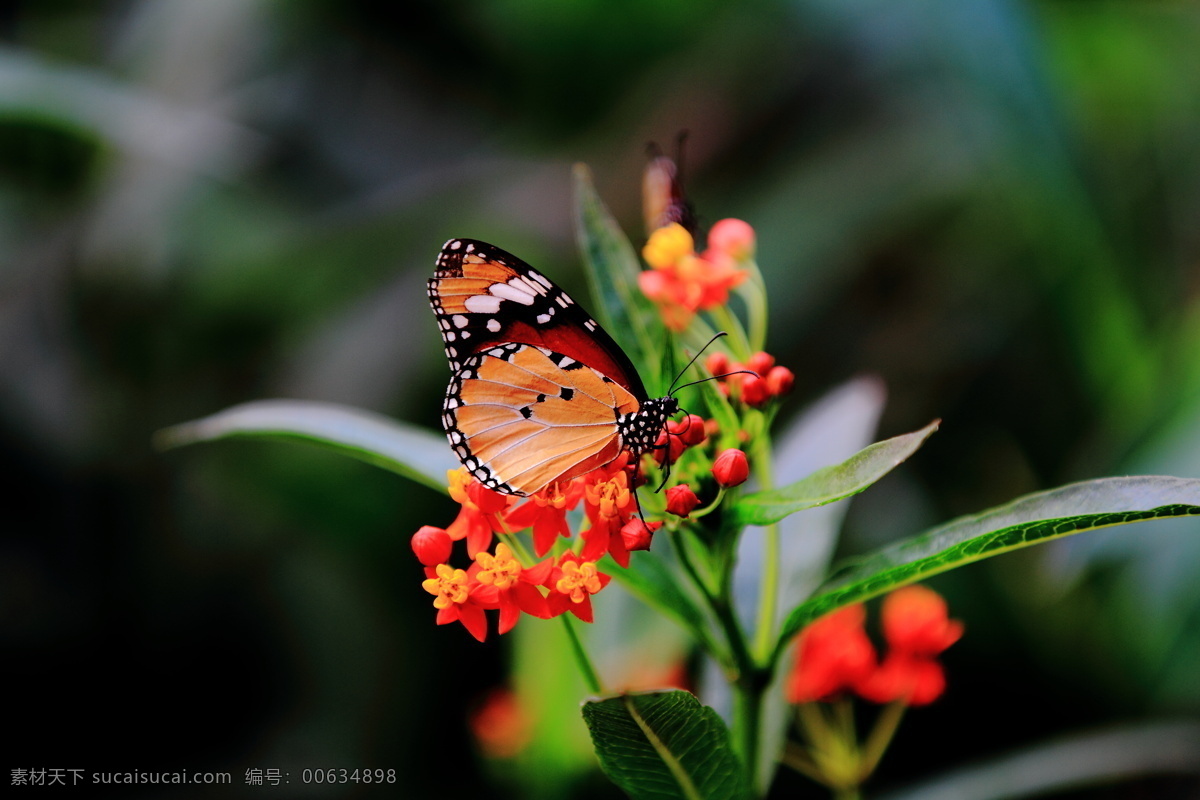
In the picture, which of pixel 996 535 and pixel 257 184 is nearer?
pixel 996 535

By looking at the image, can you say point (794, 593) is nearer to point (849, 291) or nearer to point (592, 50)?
point (849, 291)

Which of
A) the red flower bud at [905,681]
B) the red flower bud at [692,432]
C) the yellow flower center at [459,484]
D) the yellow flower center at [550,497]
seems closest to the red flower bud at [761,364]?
the red flower bud at [692,432]

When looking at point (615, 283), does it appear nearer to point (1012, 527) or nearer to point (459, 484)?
point (459, 484)

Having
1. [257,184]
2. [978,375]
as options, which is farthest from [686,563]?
[257,184]

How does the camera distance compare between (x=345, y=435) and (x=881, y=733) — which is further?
(x=881, y=733)

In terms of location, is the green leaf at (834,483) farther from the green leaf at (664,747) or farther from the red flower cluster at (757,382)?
the green leaf at (664,747)

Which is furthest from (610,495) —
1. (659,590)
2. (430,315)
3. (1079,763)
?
(430,315)

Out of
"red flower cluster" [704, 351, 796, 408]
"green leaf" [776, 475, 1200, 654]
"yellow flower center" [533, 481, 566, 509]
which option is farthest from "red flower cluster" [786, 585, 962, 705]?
"yellow flower center" [533, 481, 566, 509]
